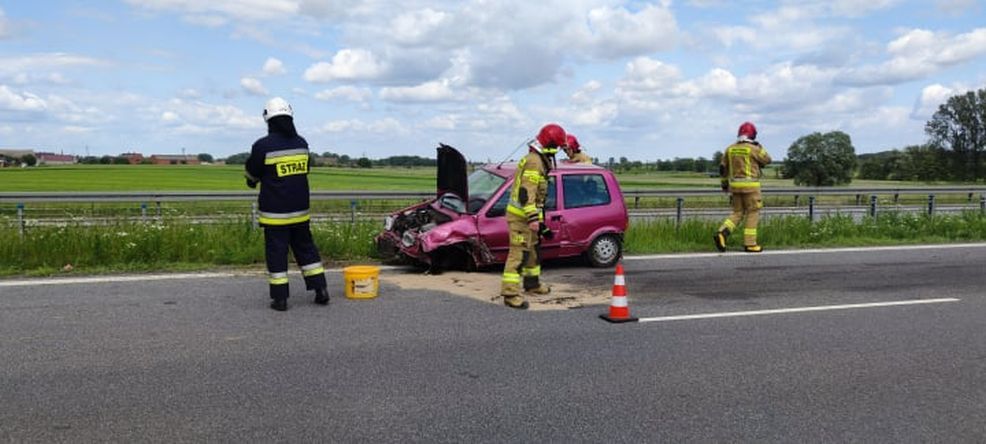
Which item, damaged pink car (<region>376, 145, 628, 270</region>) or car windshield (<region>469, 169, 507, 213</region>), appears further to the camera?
car windshield (<region>469, 169, 507, 213</region>)

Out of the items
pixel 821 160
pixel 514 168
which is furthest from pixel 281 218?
pixel 821 160

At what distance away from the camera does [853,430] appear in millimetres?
4090

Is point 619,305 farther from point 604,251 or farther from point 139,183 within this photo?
point 139,183

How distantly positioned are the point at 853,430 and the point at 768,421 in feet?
1.49

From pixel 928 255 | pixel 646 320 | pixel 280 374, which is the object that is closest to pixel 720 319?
pixel 646 320

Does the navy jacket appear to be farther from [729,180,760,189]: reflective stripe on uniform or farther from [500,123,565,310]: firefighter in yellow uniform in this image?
[729,180,760,189]: reflective stripe on uniform

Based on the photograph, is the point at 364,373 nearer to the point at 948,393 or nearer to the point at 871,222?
the point at 948,393

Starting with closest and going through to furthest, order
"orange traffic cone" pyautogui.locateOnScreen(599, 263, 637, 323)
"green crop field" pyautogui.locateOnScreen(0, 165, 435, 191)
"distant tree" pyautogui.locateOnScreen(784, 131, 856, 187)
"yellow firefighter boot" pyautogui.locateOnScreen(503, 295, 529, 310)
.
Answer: "orange traffic cone" pyautogui.locateOnScreen(599, 263, 637, 323) < "yellow firefighter boot" pyautogui.locateOnScreen(503, 295, 529, 310) < "green crop field" pyautogui.locateOnScreen(0, 165, 435, 191) < "distant tree" pyautogui.locateOnScreen(784, 131, 856, 187)

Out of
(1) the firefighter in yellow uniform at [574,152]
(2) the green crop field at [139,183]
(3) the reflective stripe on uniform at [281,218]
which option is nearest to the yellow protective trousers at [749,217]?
(1) the firefighter in yellow uniform at [574,152]

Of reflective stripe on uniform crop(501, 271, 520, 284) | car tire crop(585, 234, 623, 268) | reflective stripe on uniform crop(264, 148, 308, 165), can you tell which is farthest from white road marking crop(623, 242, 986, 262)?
reflective stripe on uniform crop(264, 148, 308, 165)

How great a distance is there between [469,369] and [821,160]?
5122cm

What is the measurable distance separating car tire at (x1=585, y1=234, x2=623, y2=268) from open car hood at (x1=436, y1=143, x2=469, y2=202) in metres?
1.84

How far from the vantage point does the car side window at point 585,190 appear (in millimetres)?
9742

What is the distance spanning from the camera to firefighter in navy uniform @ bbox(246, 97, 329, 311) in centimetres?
679
